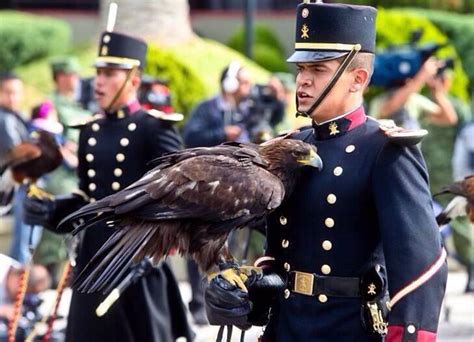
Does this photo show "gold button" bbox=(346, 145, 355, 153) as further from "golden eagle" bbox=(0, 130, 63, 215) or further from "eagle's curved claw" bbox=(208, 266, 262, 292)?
"golden eagle" bbox=(0, 130, 63, 215)

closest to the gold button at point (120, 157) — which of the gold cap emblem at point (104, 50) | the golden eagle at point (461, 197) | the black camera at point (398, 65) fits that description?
the gold cap emblem at point (104, 50)

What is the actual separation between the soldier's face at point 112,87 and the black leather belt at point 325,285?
294cm

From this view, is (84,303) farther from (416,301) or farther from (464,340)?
(464,340)

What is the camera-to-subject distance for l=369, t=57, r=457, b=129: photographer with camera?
36.7 ft

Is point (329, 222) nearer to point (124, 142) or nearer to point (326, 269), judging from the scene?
point (326, 269)

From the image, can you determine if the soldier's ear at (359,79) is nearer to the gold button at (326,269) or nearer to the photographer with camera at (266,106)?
the gold button at (326,269)

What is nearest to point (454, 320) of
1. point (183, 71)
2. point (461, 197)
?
point (461, 197)

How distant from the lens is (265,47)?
2392 cm

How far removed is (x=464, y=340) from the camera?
432 inches

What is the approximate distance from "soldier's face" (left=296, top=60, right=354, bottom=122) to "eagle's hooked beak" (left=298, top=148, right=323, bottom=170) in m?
0.14

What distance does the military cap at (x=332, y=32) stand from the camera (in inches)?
189

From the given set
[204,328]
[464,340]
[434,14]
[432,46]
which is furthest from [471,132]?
[434,14]

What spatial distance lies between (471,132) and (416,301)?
8.01m

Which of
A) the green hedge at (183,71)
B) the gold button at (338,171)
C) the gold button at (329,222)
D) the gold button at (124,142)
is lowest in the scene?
the green hedge at (183,71)
